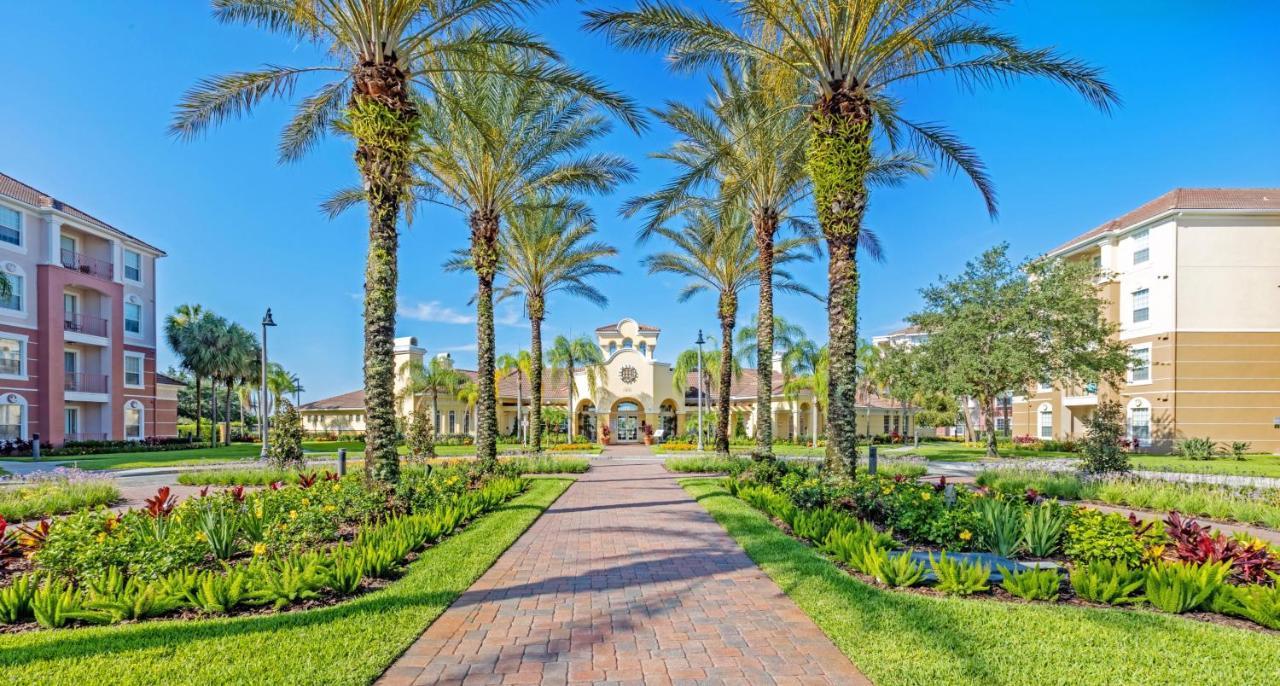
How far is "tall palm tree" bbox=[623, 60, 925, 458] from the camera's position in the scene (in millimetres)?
15966

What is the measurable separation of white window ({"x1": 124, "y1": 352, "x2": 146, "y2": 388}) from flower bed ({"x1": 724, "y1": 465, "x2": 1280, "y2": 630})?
41.5 m

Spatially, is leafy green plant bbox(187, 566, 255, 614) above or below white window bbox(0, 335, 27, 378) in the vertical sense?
below

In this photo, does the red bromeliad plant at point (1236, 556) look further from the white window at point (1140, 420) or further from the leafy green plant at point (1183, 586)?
the white window at point (1140, 420)

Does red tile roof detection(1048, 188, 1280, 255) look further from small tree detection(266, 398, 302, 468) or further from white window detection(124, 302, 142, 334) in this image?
white window detection(124, 302, 142, 334)

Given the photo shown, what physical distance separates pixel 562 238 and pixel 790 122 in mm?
10570

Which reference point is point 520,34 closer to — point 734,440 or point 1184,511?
point 1184,511

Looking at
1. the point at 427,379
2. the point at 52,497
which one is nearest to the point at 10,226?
the point at 427,379

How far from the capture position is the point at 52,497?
12.5 m

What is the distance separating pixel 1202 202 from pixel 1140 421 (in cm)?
1146

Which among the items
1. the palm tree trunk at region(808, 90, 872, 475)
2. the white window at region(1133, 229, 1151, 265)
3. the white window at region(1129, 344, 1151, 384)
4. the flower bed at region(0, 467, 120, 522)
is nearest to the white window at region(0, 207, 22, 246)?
the flower bed at region(0, 467, 120, 522)

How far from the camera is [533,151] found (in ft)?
56.7

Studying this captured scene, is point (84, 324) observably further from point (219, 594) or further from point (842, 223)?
point (842, 223)

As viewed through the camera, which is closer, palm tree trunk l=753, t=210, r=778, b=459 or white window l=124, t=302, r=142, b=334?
palm tree trunk l=753, t=210, r=778, b=459

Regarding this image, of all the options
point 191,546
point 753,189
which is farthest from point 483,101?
point 191,546
